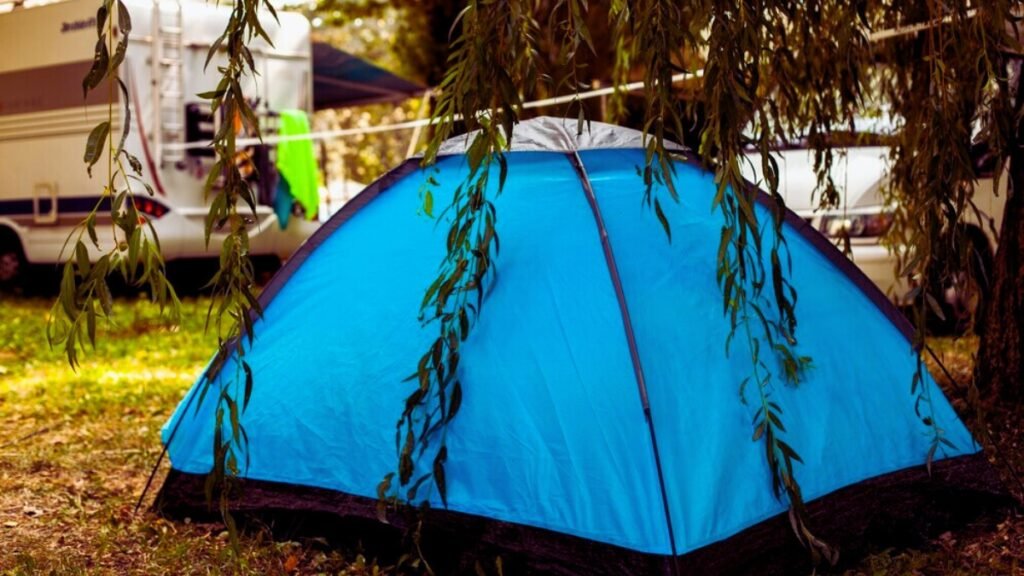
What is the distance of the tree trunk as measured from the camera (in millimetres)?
5277

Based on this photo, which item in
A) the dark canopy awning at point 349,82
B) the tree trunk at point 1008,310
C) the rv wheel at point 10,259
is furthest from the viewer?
the dark canopy awning at point 349,82

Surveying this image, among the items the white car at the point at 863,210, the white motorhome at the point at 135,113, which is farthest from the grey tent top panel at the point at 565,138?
the white motorhome at the point at 135,113

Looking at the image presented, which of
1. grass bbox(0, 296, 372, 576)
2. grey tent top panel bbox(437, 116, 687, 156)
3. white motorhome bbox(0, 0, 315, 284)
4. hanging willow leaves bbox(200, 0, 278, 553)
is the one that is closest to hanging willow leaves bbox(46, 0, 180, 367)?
hanging willow leaves bbox(200, 0, 278, 553)

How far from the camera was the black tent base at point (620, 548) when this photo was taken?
3461 millimetres

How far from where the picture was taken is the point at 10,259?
11820 millimetres

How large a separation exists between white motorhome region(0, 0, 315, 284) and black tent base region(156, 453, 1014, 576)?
6.65 m

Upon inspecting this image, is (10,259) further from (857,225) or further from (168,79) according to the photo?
(857,225)

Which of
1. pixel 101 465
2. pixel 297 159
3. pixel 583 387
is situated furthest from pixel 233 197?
pixel 297 159

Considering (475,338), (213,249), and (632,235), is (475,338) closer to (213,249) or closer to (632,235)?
(632,235)

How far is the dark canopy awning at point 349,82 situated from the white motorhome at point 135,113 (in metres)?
1.85

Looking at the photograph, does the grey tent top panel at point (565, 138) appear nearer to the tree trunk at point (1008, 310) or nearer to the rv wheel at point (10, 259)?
the tree trunk at point (1008, 310)

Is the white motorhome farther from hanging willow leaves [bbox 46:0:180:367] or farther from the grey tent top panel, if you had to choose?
hanging willow leaves [bbox 46:0:180:367]

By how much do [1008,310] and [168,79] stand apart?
767 centimetres

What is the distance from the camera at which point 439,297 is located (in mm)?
3262
